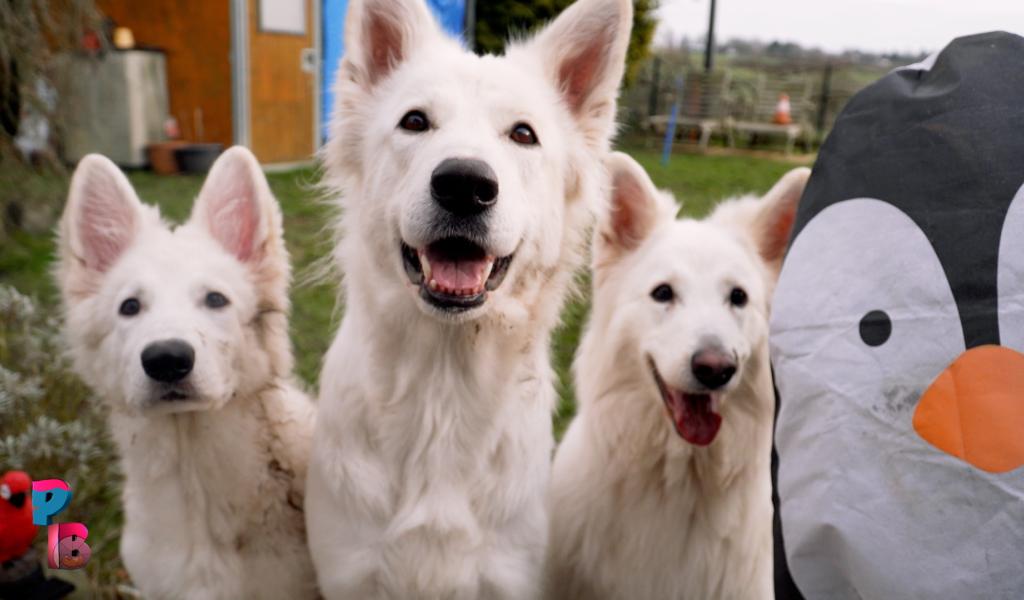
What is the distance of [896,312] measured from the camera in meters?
1.61

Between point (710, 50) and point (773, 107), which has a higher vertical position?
point (710, 50)

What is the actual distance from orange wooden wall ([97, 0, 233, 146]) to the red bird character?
32.9 feet

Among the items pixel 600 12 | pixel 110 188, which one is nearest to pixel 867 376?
pixel 600 12

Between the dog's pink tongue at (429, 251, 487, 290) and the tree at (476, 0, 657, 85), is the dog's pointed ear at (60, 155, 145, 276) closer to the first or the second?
the dog's pink tongue at (429, 251, 487, 290)

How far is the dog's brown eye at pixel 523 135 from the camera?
2.15 metres

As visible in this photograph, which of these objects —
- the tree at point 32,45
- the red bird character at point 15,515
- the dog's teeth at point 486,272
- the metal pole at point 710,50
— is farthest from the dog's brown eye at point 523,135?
the metal pole at point 710,50

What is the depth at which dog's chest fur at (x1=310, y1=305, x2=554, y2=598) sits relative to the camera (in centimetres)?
209

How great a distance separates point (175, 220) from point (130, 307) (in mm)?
1226

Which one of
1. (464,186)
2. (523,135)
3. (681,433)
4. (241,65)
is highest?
(241,65)

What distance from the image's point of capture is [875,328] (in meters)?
1.62

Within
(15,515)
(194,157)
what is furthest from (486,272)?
(194,157)

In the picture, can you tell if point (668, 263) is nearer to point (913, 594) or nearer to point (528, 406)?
point (528, 406)

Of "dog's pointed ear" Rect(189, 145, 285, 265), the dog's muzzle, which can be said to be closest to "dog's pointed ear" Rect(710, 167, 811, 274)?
the dog's muzzle

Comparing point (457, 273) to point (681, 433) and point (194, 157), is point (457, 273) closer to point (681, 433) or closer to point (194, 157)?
point (681, 433)
